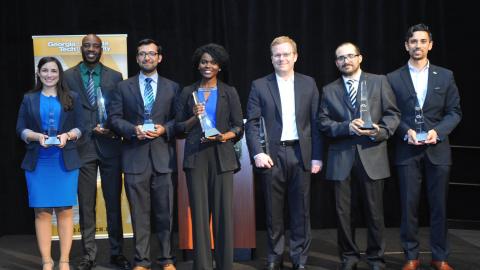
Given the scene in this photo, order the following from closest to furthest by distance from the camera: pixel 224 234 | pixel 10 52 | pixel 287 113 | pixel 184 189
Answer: pixel 224 234, pixel 287 113, pixel 184 189, pixel 10 52

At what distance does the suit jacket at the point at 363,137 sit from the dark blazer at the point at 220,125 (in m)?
0.67

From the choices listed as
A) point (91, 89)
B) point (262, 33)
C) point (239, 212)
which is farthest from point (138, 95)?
point (262, 33)

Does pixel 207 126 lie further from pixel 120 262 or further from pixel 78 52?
pixel 78 52

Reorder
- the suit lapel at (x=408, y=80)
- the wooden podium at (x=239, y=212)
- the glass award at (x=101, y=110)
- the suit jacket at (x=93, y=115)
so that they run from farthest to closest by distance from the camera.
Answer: the wooden podium at (x=239, y=212) → the suit jacket at (x=93, y=115) → the glass award at (x=101, y=110) → the suit lapel at (x=408, y=80)

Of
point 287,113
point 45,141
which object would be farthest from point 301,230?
point 45,141

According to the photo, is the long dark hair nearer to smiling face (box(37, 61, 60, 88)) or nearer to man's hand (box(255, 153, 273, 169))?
smiling face (box(37, 61, 60, 88))

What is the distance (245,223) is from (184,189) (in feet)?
1.92

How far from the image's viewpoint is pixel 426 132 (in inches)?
169

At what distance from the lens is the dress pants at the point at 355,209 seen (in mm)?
4309

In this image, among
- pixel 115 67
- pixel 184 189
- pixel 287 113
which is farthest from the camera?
pixel 115 67

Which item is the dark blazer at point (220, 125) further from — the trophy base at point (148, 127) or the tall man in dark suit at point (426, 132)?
the tall man in dark suit at point (426, 132)

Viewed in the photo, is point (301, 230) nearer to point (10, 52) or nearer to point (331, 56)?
point (331, 56)

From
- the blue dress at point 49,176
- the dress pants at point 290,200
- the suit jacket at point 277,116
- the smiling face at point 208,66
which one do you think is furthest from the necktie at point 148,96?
the dress pants at point 290,200

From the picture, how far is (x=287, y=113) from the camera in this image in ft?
14.5
